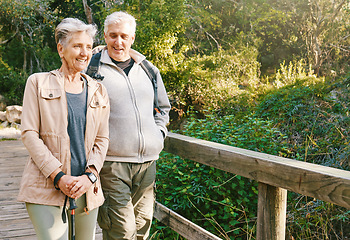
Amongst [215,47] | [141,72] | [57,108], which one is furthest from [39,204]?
[215,47]

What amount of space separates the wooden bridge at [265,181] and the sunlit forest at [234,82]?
616 millimetres

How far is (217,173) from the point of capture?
12.1 feet

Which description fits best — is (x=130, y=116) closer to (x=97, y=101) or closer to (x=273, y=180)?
(x=97, y=101)

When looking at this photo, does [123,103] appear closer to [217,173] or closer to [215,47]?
[217,173]

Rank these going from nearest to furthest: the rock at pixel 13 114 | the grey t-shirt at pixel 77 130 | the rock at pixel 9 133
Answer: the grey t-shirt at pixel 77 130 → the rock at pixel 9 133 → the rock at pixel 13 114

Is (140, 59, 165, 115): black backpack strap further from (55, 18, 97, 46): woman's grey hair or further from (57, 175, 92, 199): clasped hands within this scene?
(57, 175, 92, 199): clasped hands

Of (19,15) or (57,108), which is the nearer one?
(57,108)

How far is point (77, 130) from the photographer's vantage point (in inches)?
79.2

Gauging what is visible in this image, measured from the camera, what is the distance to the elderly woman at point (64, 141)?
1.89 metres

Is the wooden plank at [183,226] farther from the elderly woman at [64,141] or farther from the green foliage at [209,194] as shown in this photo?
the elderly woman at [64,141]

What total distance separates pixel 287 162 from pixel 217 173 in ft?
5.37

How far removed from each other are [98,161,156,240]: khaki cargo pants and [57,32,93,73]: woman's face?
680mm

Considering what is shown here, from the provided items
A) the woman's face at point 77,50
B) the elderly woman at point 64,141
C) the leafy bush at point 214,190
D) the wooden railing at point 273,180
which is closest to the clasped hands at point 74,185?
the elderly woman at point 64,141

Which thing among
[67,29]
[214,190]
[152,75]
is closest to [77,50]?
[67,29]
